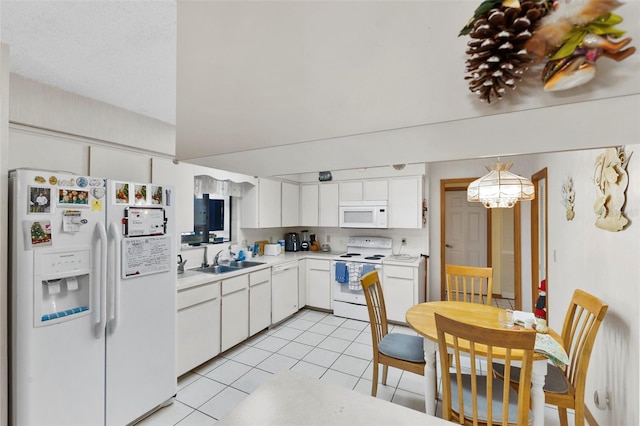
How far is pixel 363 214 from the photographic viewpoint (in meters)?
4.21

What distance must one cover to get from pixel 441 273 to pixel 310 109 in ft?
14.2

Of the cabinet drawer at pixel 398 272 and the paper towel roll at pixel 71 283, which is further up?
the paper towel roll at pixel 71 283

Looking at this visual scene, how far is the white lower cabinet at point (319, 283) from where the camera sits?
13.7 feet

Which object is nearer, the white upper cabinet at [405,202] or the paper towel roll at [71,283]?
the paper towel roll at [71,283]

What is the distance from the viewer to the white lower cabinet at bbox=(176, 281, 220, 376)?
247cm

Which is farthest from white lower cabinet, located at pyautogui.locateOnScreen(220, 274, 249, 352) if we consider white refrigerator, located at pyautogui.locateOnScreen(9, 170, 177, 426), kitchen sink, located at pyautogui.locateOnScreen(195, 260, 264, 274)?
white refrigerator, located at pyautogui.locateOnScreen(9, 170, 177, 426)

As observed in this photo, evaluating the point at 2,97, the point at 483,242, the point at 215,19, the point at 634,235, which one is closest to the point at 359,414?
the point at 215,19

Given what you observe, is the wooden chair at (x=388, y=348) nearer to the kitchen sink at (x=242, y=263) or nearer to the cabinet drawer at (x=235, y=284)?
the cabinet drawer at (x=235, y=284)

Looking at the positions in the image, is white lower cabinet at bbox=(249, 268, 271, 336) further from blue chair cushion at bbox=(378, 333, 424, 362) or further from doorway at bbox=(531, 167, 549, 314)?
doorway at bbox=(531, 167, 549, 314)

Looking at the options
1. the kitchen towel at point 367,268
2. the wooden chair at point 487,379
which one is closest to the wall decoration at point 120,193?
the wooden chair at point 487,379

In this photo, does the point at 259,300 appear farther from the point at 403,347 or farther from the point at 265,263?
the point at 403,347

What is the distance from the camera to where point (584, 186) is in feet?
6.92

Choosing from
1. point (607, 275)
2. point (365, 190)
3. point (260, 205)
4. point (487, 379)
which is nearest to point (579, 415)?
point (487, 379)

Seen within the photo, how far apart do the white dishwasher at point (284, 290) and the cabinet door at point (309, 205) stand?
0.85m
